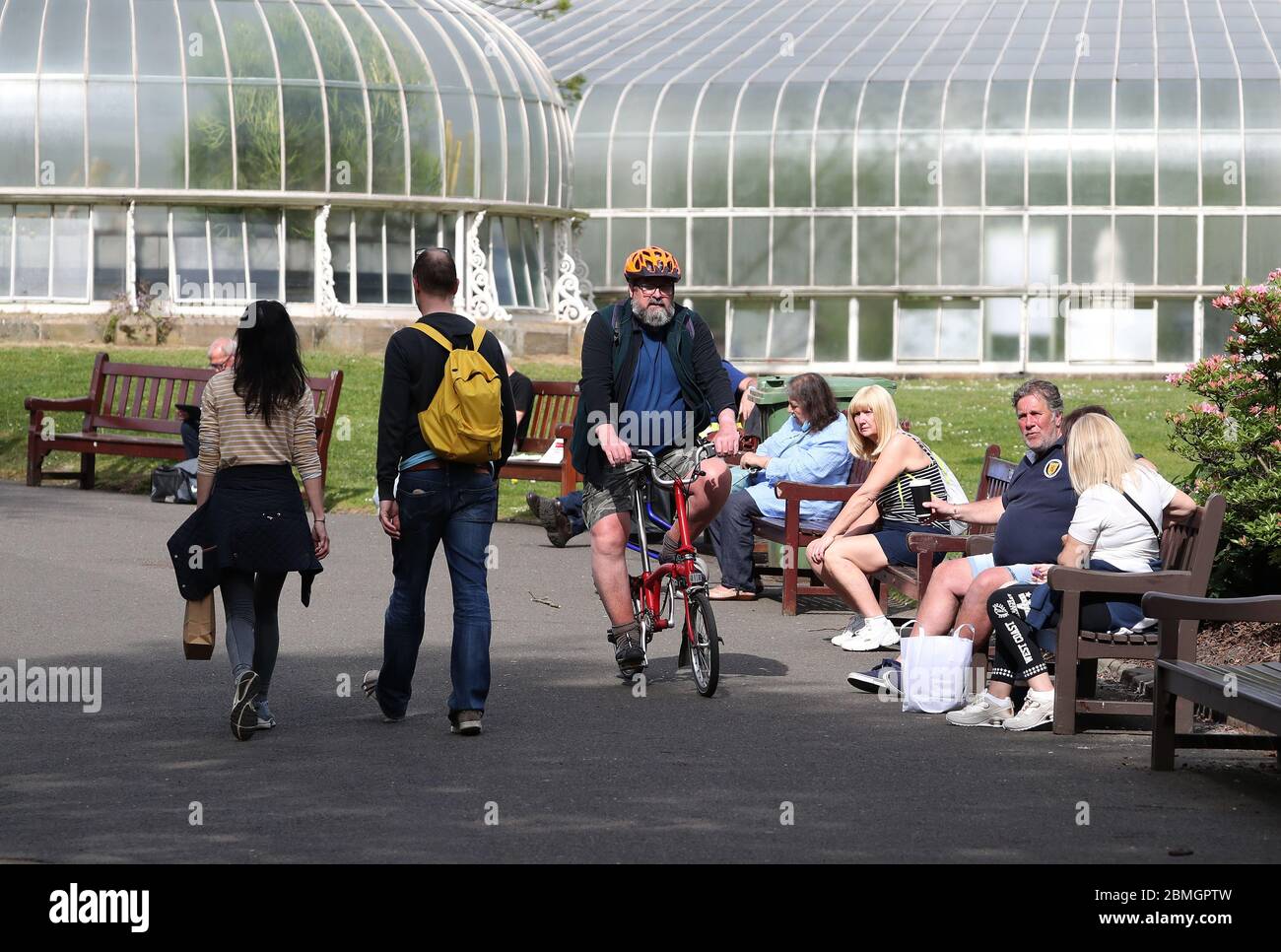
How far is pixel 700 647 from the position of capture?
27.0 ft

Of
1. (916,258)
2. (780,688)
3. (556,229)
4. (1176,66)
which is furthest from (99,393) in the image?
(1176,66)

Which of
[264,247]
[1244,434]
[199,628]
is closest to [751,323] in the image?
[264,247]

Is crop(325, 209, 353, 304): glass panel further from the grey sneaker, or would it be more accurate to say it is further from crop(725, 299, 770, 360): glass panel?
the grey sneaker

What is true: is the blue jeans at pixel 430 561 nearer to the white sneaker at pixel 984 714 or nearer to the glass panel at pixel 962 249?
the white sneaker at pixel 984 714

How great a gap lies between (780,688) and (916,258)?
109 feet

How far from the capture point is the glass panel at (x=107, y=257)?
3216 centimetres

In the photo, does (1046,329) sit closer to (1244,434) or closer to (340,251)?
(340,251)

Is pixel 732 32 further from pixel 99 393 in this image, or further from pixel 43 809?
pixel 43 809

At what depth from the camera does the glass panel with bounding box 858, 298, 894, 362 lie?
41.2m

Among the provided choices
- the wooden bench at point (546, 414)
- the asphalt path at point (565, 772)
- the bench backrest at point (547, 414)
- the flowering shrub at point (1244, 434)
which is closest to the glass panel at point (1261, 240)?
the wooden bench at point (546, 414)

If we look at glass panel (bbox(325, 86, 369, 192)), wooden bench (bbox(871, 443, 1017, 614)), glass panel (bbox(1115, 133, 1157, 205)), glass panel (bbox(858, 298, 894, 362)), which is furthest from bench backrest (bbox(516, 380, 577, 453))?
glass panel (bbox(1115, 133, 1157, 205))

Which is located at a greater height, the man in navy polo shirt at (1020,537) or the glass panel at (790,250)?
the glass panel at (790,250)

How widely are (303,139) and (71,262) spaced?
14.1 ft

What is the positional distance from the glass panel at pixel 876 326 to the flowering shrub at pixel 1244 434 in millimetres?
31556
